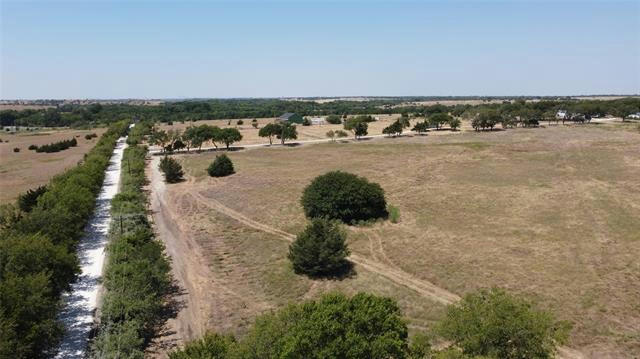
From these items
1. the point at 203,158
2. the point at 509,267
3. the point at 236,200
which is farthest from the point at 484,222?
the point at 203,158

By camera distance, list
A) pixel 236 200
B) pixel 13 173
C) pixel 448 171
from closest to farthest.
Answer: pixel 236 200
pixel 448 171
pixel 13 173

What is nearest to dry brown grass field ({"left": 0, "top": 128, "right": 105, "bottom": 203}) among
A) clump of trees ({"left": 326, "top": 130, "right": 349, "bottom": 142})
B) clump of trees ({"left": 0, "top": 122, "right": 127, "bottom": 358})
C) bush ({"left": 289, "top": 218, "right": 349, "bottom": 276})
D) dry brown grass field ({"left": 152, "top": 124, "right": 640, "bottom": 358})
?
dry brown grass field ({"left": 152, "top": 124, "right": 640, "bottom": 358})

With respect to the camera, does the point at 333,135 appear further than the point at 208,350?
Yes

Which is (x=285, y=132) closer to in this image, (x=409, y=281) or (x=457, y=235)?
(x=457, y=235)

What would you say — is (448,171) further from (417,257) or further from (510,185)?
(417,257)

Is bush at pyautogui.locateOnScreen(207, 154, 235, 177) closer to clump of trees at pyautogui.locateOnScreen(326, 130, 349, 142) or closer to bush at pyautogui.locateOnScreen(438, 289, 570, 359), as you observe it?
clump of trees at pyautogui.locateOnScreen(326, 130, 349, 142)

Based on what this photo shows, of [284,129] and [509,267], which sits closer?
[509,267]

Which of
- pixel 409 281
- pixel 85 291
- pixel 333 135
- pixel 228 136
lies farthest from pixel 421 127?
pixel 85 291
